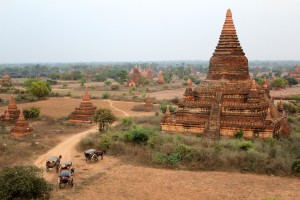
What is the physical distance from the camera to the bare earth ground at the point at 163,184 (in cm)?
1252

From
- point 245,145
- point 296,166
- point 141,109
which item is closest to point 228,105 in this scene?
point 245,145

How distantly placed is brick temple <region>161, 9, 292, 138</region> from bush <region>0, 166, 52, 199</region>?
10.3 metres

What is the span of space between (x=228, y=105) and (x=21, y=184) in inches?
490

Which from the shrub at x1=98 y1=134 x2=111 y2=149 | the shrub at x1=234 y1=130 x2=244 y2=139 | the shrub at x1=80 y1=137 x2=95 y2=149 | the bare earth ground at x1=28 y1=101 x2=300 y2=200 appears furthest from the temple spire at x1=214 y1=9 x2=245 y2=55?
the shrub at x1=80 y1=137 x2=95 y2=149

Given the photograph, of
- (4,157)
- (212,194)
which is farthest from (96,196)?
(4,157)

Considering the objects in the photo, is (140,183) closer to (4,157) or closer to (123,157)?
(123,157)

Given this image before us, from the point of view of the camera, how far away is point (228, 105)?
1933 centimetres

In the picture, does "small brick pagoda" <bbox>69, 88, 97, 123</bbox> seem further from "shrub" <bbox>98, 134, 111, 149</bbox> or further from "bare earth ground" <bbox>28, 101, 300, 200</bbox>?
"bare earth ground" <bbox>28, 101, 300, 200</bbox>

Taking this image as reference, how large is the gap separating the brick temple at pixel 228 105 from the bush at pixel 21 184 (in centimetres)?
1033

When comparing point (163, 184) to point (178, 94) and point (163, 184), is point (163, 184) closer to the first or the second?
point (163, 184)

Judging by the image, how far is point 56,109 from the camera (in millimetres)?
38375

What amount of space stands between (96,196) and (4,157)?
23.9 feet

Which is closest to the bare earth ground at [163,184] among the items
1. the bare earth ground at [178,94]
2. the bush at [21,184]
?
the bush at [21,184]

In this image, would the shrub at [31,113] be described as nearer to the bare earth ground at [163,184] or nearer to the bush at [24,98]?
the bush at [24,98]
